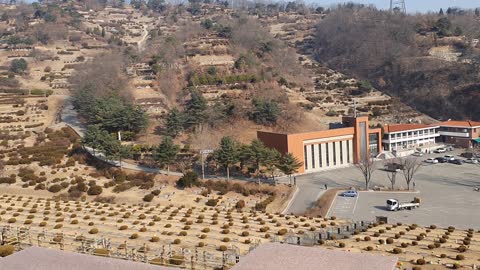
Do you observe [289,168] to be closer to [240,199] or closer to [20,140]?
[240,199]

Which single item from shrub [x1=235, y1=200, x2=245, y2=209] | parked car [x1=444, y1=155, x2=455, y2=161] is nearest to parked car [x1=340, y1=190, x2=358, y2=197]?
shrub [x1=235, y1=200, x2=245, y2=209]

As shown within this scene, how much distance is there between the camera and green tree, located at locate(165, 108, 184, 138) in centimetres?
4409

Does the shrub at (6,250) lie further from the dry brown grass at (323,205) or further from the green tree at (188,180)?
the green tree at (188,180)

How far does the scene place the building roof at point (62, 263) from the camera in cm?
1042

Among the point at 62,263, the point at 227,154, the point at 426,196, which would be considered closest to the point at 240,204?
the point at 227,154

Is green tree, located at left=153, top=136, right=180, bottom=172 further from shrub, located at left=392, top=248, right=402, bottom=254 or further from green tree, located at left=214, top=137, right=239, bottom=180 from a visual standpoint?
shrub, located at left=392, top=248, right=402, bottom=254

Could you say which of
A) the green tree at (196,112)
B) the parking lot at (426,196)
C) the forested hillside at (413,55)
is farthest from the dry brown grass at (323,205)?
the forested hillside at (413,55)

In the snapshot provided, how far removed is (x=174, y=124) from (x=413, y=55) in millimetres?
48510

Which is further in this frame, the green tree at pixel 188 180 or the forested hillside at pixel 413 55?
the forested hillside at pixel 413 55

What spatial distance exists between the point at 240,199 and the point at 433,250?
17.3 meters

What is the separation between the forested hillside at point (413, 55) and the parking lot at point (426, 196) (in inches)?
957

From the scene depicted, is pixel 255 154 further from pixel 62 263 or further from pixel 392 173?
pixel 62 263

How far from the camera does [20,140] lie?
42.8m

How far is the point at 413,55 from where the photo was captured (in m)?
76.8
